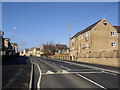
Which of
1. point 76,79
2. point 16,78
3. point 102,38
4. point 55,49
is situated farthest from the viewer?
point 55,49

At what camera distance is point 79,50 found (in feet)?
204

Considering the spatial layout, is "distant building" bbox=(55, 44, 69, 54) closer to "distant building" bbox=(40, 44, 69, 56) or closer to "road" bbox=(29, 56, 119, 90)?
"distant building" bbox=(40, 44, 69, 56)

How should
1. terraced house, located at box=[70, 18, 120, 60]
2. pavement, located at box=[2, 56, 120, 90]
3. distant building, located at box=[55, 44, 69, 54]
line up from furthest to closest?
distant building, located at box=[55, 44, 69, 54] < terraced house, located at box=[70, 18, 120, 60] < pavement, located at box=[2, 56, 120, 90]

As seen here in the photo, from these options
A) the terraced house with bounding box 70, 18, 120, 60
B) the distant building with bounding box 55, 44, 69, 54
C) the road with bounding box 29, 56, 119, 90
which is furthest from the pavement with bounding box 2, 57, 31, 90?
the distant building with bounding box 55, 44, 69, 54

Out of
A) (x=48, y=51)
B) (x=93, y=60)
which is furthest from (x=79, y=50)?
(x=48, y=51)

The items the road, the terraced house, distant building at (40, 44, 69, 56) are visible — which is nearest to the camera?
the road

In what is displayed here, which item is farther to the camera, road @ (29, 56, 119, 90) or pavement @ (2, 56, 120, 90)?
road @ (29, 56, 119, 90)

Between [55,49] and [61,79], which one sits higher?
[55,49]

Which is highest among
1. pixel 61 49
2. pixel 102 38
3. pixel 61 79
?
pixel 102 38

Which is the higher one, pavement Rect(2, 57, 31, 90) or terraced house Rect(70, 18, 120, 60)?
terraced house Rect(70, 18, 120, 60)

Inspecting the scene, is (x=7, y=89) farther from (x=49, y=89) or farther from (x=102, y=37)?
(x=102, y=37)

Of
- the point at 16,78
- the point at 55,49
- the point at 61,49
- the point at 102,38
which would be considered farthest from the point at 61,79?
the point at 61,49

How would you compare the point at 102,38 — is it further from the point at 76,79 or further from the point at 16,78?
the point at 16,78

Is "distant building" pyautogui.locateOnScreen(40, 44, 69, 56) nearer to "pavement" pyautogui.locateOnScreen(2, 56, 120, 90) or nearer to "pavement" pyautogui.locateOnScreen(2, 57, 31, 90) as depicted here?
"pavement" pyautogui.locateOnScreen(2, 57, 31, 90)
